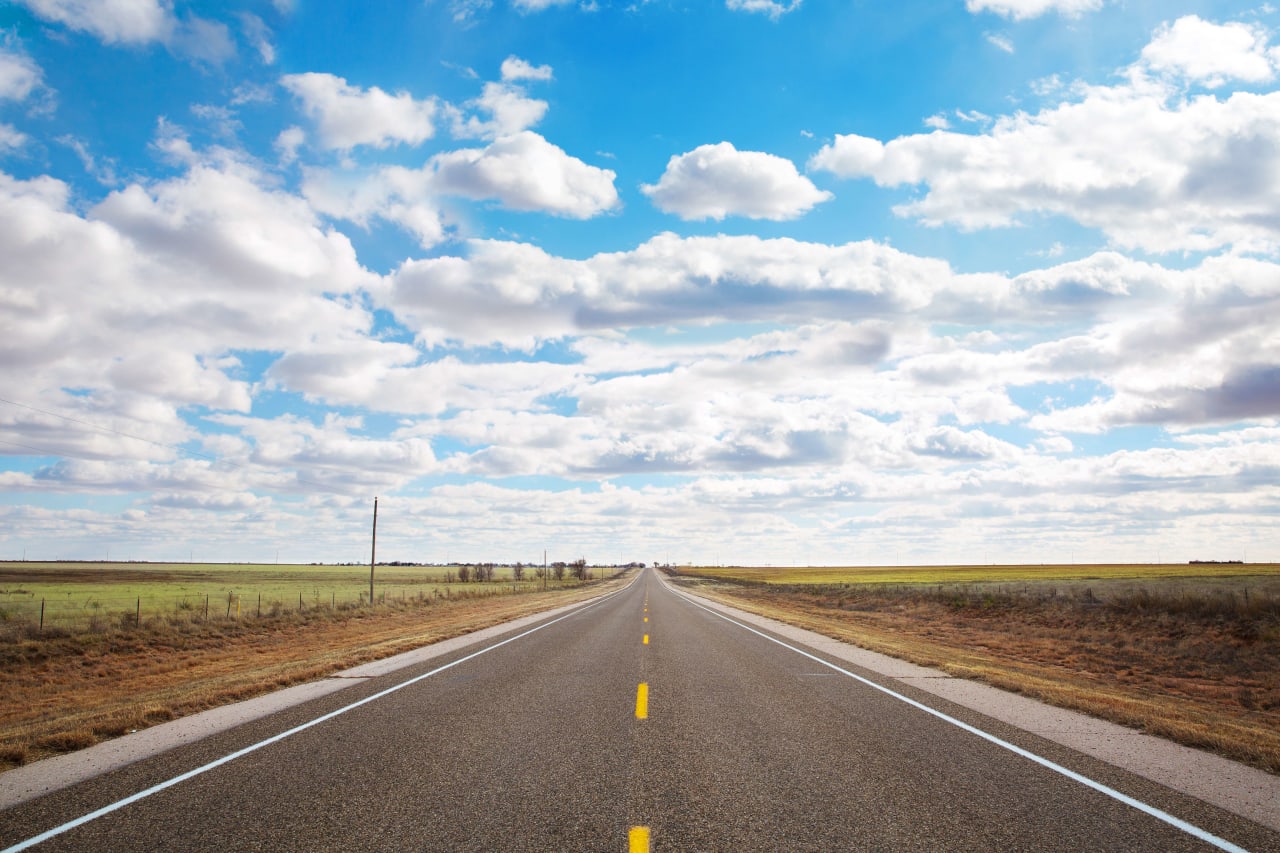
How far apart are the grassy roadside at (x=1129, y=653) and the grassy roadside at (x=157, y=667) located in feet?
43.1

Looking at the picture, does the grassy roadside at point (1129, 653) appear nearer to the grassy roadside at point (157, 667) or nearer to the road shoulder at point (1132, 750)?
the road shoulder at point (1132, 750)

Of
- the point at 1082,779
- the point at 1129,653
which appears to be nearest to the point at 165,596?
the point at 1129,653

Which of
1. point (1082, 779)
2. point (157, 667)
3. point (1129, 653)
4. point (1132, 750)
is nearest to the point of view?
point (1082, 779)

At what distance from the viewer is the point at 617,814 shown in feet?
18.9

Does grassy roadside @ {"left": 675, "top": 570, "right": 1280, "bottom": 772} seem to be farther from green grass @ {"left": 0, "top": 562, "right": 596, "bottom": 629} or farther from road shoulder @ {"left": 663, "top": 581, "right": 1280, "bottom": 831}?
green grass @ {"left": 0, "top": 562, "right": 596, "bottom": 629}

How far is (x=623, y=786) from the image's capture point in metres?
6.54

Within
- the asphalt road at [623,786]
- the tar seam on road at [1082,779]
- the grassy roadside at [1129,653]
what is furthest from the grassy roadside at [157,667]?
the grassy roadside at [1129,653]

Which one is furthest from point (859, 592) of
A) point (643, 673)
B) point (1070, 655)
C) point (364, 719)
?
point (364, 719)

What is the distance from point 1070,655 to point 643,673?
50.2ft

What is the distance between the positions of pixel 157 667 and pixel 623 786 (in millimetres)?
20008

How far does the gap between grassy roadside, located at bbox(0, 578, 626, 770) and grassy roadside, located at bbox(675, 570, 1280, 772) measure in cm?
1313

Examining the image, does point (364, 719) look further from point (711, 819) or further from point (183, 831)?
point (711, 819)

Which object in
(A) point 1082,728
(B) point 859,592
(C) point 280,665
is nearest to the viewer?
(A) point 1082,728

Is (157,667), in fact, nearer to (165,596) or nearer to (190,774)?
(190,774)
